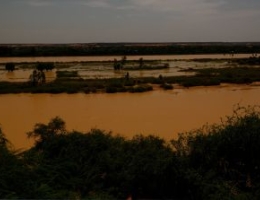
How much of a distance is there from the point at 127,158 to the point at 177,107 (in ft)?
35.0

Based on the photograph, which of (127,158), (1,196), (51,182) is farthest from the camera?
(127,158)

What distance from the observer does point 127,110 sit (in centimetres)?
1842

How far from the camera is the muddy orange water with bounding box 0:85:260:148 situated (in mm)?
15173

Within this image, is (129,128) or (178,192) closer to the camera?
(178,192)

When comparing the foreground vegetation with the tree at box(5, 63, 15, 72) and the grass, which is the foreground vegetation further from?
the tree at box(5, 63, 15, 72)

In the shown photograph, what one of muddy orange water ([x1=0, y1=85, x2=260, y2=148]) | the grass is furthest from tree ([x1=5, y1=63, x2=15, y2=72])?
muddy orange water ([x1=0, y1=85, x2=260, y2=148])

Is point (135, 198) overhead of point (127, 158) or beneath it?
beneath

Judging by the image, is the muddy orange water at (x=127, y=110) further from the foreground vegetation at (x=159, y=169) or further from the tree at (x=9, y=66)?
the tree at (x=9, y=66)

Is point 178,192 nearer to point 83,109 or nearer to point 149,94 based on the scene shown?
point 83,109

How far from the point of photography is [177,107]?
746 inches

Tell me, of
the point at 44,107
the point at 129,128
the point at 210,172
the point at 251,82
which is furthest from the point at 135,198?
the point at 251,82

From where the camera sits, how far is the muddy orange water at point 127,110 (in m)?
15.2

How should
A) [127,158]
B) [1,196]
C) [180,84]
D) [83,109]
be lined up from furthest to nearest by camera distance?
1. [180,84]
2. [83,109]
3. [127,158]
4. [1,196]

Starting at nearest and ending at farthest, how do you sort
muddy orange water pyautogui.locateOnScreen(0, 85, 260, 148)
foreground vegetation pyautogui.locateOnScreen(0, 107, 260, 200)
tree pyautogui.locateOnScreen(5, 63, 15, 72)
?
foreground vegetation pyautogui.locateOnScreen(0, 107, 260, 200) < muddy orange water pyautogui.locateOnScreen(0, 85, 260, 148) < tree pyautogui.locateOnScreen(5, 63, 15, 72)
